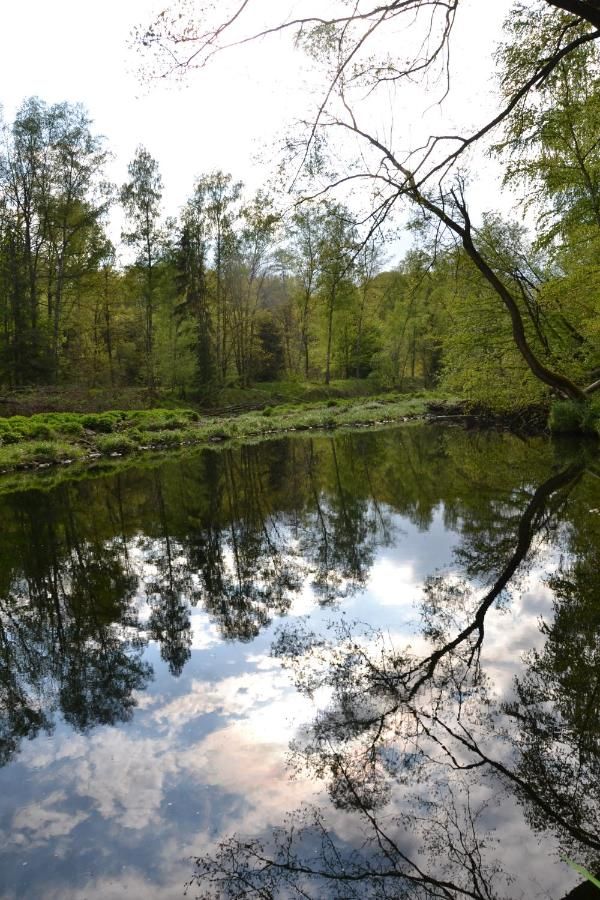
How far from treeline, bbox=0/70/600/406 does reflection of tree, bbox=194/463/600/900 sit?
693 centimetres

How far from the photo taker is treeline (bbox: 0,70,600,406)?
34.9ft

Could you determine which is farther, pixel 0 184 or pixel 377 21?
pixel 0 184

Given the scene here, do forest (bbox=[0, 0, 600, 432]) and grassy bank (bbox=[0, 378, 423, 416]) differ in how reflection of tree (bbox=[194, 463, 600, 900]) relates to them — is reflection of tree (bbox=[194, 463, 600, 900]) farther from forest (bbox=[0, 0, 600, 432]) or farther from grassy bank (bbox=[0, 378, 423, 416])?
grassy bank (bbox=[0, 378, 423, 416])

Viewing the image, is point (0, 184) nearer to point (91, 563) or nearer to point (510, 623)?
point (91, 563)

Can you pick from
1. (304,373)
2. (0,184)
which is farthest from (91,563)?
(304,373)

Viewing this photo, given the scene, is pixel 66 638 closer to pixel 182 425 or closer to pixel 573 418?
pixel 573 418

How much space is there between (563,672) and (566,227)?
575 inches

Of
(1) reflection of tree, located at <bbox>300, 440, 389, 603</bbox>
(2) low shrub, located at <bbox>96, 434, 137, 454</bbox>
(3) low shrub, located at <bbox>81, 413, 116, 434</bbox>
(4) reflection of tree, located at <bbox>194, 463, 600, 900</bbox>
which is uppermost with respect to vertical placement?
(3) low shrub, located at <bbox>81, 413, 116, 434</bbox>

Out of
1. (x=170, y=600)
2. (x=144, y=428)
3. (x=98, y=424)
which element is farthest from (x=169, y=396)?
(x=170, y=600)

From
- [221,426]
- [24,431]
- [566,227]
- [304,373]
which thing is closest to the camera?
[566,227]

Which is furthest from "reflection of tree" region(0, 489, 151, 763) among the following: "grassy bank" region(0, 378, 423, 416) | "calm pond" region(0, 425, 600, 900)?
"grassy bank" region(0, 378, 423, 416)

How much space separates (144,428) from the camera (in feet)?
78.9

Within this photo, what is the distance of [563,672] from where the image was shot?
402 centimetres

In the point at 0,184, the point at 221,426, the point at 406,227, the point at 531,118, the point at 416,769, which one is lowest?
the point at 416,769
